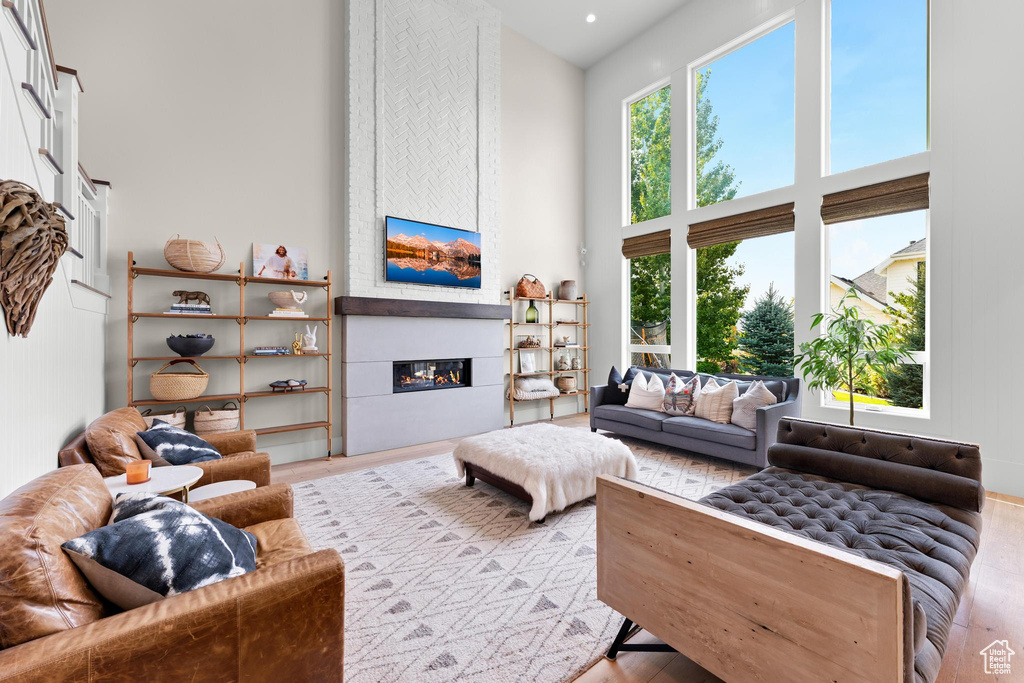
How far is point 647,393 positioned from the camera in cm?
469

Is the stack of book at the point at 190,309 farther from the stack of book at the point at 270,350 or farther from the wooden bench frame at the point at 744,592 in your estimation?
the wooden bench frame at the point at 744,592

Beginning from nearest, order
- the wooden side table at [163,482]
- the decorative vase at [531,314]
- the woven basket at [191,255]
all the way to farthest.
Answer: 1. the wooden side table at [163,482]
2. the woven basket at [191,255]
3. the decorative vase at [531,314]

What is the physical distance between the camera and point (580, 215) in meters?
6.72

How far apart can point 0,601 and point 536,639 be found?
60.4 inches

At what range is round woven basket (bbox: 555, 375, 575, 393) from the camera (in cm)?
618

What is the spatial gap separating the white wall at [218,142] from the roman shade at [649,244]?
148 inches

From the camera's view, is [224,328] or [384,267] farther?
[384,267]

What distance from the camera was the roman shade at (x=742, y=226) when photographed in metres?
4.58

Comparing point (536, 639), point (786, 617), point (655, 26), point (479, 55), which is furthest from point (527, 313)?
point (786, 617)

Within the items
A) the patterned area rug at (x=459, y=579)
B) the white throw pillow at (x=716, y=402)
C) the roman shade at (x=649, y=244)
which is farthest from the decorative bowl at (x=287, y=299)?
the roman shade at (x=649, y=244)

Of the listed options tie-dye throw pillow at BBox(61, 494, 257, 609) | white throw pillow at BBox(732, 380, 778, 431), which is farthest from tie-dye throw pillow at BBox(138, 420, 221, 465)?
white throw pillow at BBox(732, 380, 778, 431)

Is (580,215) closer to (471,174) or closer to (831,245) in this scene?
(471,174)

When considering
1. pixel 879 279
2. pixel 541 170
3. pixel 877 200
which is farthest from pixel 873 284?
pixel 541 170

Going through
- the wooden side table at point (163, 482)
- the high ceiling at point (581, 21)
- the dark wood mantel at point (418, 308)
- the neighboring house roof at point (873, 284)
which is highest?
the high ceiling at point (581, 21)
